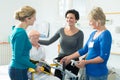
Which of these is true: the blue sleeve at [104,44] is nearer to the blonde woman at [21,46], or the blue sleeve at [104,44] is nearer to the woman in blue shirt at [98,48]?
the woman in blue shirt at [98,48]

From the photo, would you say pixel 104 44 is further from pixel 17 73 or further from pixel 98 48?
pixel 17 73

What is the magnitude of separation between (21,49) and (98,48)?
2.46 ft

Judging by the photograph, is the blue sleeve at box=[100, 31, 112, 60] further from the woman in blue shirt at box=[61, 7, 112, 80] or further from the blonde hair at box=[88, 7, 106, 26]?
the blonde hair at box=[88, 7, 106, 26]

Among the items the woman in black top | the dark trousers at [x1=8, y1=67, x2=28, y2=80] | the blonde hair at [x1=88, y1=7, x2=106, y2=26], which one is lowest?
the dark trousers at [x1=8, y1=67, x2=28, y2=80]

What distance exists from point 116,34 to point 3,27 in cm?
270

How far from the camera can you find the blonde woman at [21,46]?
202cm

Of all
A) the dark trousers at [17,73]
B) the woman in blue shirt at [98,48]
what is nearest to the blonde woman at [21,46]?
the dark trousers at [17,73]

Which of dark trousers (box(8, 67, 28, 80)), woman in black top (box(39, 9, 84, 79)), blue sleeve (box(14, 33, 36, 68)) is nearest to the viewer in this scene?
blue sleeve (box(14, 33, 36, 68))

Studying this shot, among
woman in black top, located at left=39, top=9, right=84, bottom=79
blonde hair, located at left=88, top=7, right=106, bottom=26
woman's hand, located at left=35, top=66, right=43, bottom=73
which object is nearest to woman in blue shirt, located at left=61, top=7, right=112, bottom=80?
blonde hair, located at left=88, top=7, right=106, bottom=26

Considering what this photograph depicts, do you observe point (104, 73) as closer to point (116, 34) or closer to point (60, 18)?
point (116, 34)

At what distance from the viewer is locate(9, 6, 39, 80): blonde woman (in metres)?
2.02

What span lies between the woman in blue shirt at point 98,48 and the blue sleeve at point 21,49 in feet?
1.74

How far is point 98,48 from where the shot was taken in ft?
7.05

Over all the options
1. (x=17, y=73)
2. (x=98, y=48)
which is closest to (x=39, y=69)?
(x=17, y=73)
